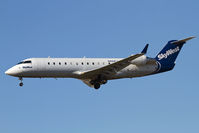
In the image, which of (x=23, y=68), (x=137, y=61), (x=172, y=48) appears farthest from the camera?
(x=172, y=48)

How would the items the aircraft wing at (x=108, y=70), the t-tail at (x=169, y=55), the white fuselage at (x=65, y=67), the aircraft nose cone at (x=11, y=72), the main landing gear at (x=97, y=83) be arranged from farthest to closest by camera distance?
the t-tail at (x=169, y=55), the main landing gear at (x=97, y=83), the aircraft wing at (x=108, y=70), the aircraft nose cone at (x=11, y=72), the white fuselage at (x=65, y=67)

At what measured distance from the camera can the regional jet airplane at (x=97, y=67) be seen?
37719mm

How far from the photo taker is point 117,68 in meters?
39.2

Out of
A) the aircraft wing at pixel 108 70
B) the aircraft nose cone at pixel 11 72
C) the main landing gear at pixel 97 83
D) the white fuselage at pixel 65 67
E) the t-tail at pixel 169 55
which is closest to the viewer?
the white fuselage at pixel 65 67

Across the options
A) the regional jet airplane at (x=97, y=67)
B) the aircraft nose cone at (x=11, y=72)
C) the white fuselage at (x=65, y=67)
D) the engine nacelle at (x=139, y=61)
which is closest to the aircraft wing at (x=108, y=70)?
the regional jet airplane at (x=97, y=67)

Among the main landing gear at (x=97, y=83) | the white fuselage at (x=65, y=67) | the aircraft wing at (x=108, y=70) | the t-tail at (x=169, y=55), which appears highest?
the t-tail at (x=169, y=55)

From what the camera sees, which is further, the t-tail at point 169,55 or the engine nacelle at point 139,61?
the t-tail at point 169,55

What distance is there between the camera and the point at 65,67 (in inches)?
1507

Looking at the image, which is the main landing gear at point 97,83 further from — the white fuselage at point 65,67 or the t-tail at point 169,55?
the t-tail at point 169,55

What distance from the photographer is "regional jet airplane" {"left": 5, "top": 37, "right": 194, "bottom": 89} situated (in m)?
37.7

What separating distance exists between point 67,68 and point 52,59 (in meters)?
1.52

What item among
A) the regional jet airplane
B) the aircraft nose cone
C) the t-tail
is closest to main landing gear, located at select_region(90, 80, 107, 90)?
the regional jet airplane

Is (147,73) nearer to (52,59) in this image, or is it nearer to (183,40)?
(183,40)

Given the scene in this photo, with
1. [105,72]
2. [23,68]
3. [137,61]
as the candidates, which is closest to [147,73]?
[137,61]
